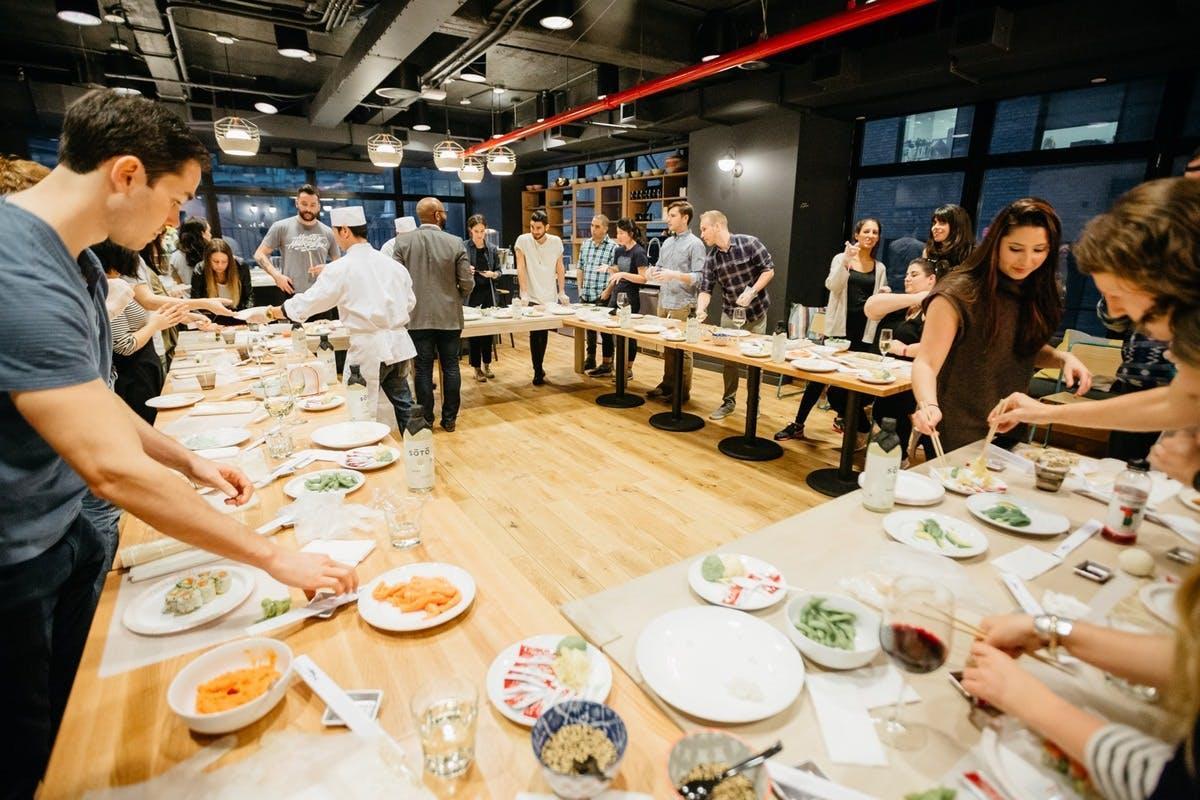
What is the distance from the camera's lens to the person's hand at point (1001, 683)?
800 millimetres

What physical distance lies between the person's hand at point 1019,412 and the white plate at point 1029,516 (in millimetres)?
296

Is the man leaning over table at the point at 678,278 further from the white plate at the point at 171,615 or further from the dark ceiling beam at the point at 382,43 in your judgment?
the white plate at the point at 171,615

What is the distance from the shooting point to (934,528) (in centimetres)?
141

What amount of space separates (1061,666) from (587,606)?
2.74ft

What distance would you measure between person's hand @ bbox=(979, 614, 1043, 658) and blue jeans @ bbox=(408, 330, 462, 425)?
404 cm

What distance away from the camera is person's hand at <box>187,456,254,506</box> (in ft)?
4.64

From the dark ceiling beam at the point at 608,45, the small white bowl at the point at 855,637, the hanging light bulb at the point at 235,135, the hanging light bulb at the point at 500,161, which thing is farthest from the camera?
the hanging light bulb at the point at 500,161

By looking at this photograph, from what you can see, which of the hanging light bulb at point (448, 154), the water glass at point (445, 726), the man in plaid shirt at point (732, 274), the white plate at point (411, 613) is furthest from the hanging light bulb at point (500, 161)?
the water glass at point (445, 726)

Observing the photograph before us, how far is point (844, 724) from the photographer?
0.88 meters

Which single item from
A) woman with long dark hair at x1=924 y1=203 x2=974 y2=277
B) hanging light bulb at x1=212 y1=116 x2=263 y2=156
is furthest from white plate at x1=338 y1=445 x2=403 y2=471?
woman with long dark hair at x1=924 y1=203 x2=974 y2=277

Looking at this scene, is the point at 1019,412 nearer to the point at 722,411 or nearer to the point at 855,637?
the point at 855,637

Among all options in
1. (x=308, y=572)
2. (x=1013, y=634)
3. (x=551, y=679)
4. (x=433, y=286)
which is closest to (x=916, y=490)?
(x=1013, y=634)

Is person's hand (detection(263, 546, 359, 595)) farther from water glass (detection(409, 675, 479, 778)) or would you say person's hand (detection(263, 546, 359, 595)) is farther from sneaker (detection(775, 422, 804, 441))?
sneaker (detection(775, 422, 804, 441))

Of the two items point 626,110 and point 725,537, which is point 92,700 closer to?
point 725,537
